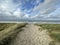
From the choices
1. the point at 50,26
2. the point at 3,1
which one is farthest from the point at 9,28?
the point at 50,26

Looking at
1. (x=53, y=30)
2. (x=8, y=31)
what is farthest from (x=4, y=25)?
(x=53, y=30)

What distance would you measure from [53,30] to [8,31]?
57cm

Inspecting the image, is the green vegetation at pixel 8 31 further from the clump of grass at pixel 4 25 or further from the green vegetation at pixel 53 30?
the green vegetation at pixel 53 30

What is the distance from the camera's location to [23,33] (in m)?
1.53

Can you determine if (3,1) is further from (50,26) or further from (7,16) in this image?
(50,26)

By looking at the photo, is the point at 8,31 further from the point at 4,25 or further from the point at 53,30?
the point at 53,30

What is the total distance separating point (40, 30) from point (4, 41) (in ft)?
1.54

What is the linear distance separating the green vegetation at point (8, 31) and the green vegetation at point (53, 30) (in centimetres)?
31

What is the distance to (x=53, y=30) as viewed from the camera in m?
1.49

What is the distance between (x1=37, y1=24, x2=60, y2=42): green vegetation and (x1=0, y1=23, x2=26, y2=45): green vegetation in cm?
31

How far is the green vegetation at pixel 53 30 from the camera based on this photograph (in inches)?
56.6

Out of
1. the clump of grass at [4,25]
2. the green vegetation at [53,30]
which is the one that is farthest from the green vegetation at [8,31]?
the green vegetation at [53,30]

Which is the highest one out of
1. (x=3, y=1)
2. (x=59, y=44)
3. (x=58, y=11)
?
(x=3, y=1)

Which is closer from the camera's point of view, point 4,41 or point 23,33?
point 4,41
